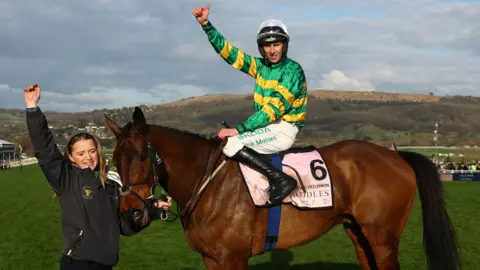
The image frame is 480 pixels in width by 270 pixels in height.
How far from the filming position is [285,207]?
4660mm

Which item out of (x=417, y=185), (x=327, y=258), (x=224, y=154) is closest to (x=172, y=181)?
(x=224, y=154)

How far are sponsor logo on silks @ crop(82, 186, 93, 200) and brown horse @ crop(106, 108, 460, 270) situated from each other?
0.27 m

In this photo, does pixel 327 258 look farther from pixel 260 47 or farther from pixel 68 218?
pixel 68 218

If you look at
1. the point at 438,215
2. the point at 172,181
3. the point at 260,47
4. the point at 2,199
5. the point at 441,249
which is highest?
the point at 260,47

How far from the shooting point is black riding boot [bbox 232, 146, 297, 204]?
4.49m

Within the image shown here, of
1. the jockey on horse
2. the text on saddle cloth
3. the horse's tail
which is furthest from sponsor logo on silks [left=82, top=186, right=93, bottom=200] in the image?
the horse's tail

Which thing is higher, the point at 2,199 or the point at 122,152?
the point at 122,152

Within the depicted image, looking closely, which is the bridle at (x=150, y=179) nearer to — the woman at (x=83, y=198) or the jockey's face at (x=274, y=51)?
the woman at (x=83, y=198)

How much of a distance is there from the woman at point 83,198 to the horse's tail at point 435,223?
10.3 feet

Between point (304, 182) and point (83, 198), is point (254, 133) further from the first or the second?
point (83, 198)

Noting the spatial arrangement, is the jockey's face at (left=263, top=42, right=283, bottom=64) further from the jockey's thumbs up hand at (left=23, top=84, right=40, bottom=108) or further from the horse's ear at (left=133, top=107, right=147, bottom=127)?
the jockey's thumbs up hand at (left=23, top=84, right=40, bottom=108)

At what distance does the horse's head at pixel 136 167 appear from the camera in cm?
397

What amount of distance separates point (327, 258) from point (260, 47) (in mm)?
5582

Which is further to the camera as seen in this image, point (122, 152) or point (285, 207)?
point (285, 207)
